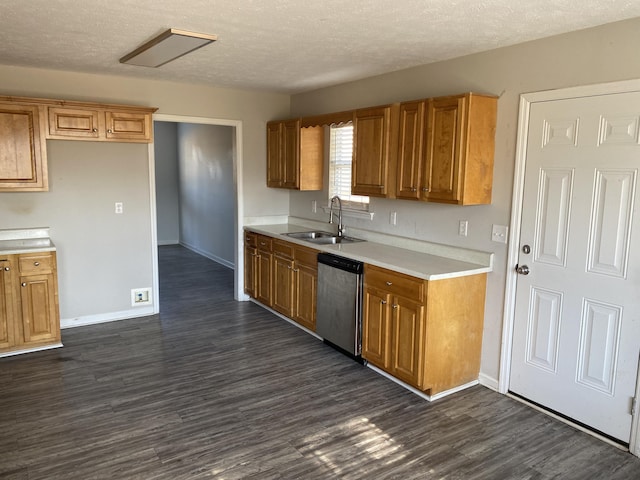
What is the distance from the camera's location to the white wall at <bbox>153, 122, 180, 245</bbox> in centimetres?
941

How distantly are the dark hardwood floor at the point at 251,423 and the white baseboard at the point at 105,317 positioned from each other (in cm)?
44

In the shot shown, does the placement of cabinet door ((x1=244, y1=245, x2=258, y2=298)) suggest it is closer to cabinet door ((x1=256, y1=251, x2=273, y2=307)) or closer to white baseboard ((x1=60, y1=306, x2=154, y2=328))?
cabinet door ((x1=256, y1=251, x2=273, y2=307))

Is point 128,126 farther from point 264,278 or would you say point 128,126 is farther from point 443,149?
point 443,149

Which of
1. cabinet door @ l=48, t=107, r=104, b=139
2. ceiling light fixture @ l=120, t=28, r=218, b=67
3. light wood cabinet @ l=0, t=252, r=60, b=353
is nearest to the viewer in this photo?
ceiling light fixture @ l=120, t=28, r=218, b=67

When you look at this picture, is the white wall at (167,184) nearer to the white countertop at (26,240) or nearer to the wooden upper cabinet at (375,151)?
the white countertop at (26,240)

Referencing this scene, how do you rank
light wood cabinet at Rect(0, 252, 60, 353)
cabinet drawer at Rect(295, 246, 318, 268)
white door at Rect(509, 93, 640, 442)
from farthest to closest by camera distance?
1. cabinet drawer at Rect(295, 246, 318, 268)
2. light wood cabinet at Rect(0, 252, 60, 353)
3. white door at Rect(509, 93, 640, 442)

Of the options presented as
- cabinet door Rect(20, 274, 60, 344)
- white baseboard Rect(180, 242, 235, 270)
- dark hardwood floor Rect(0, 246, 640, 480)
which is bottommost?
dark hardwood floor Rect(0, 246, 640, 480)

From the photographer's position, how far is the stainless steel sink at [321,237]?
474 centimetres

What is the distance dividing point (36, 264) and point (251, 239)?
2178 mm

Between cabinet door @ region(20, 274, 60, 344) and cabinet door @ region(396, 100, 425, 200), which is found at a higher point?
cabinet door @ region(396, 100, 425, 200)

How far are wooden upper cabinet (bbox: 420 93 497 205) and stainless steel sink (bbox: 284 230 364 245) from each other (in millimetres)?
1454

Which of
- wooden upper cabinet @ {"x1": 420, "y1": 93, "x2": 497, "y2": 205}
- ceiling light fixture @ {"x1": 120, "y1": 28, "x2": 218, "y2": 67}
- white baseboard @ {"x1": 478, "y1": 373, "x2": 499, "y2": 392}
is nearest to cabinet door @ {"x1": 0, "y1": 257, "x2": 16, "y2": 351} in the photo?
ceiling light fixture @ {"x1": 120, "y1": 28, "x2": 218, "y2": 67}

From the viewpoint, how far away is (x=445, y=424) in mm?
3002

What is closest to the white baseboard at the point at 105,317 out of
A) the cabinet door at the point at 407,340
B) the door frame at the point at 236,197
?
the door frame at the point at 236,197
